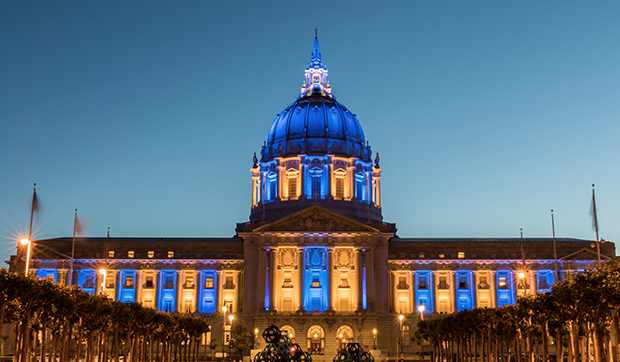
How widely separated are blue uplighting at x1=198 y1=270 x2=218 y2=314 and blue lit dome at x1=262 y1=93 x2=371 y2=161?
2799cm

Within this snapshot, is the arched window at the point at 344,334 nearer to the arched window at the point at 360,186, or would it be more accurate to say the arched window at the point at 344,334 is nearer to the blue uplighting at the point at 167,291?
the blue uplighting at the point at 167,291

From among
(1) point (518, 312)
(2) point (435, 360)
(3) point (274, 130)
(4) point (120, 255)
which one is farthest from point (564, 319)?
(3) point (274, 130)

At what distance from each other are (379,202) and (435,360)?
65.9 m

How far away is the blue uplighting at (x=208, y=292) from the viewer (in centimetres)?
14050

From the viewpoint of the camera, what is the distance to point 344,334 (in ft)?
433

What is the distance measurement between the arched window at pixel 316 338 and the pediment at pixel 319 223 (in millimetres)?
15552

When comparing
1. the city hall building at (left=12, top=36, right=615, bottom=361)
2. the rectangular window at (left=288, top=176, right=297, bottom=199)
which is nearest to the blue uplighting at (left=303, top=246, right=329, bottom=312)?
the city hall building at (left=12, top=36, right=615, bottom=361)

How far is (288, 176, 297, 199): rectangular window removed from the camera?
15375 centimetres

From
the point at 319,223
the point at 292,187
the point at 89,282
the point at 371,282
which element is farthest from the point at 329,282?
the point at 89,282

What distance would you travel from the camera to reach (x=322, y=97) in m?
166

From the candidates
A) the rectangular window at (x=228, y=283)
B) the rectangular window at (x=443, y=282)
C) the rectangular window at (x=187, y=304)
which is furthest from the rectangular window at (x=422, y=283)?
the rectangular window at (x=187, y=304)

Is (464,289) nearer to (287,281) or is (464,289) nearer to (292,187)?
(287,281)

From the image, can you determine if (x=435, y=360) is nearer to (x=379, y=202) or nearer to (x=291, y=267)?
(x=291, y=267)

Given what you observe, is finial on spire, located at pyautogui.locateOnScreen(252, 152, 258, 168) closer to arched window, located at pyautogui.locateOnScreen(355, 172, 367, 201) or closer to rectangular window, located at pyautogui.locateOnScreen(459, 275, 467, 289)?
arched window, located at pyautogui.locateOnScreen(355, 172, 367, 201)
